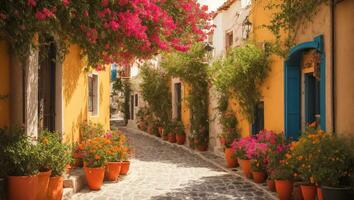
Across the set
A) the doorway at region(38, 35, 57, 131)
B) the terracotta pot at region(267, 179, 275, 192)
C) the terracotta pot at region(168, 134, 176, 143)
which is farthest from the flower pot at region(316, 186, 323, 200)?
the terracotta pot at region(168, 134, 176, 143)

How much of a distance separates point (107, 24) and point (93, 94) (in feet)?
21.8

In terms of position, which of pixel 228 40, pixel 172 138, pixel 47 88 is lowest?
pixel 172 138

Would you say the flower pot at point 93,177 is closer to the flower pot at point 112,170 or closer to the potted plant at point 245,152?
the flower pot at point 112,170

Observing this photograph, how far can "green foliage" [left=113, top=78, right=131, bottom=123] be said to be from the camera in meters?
33.3

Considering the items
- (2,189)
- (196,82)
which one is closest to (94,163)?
(2,189)

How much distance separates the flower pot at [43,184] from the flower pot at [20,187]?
0.36m

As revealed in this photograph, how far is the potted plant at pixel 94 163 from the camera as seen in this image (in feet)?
31.8

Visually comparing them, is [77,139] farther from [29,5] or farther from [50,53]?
[29,5]

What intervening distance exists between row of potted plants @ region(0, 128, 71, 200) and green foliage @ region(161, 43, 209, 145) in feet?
36.0

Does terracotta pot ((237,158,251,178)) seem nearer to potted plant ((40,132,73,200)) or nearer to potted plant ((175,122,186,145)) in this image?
potted plant ((40,132,73,200))

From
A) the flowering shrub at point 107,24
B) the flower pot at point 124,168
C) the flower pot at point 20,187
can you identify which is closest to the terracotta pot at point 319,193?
the flowering shrub at point 107,24

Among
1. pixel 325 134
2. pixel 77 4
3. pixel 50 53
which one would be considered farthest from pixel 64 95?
pixel 325 134

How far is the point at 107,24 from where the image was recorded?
7176 millimetres

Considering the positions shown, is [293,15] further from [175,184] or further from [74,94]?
[74,94]
